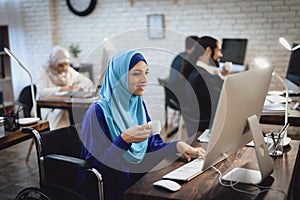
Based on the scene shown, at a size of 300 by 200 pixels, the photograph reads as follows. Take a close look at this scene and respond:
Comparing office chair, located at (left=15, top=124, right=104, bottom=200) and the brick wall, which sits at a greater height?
the brick wall

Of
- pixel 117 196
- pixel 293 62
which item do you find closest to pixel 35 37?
pixel 293 62

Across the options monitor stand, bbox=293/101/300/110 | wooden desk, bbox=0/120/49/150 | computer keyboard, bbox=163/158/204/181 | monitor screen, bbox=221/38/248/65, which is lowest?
wooden desk, bbox=0/120/49/150

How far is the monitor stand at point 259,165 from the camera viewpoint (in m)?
1.69

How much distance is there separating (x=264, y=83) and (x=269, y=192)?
1.57ft

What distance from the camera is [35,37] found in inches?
255

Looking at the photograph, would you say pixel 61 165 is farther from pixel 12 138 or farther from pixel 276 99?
pixel 276 99

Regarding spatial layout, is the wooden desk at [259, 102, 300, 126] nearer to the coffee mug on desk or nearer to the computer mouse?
the computer mouse

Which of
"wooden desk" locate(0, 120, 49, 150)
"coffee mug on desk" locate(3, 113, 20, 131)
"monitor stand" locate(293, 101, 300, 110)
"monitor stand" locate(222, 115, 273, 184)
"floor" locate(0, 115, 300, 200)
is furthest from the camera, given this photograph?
"floor" locate(0, 115, 300, 200)

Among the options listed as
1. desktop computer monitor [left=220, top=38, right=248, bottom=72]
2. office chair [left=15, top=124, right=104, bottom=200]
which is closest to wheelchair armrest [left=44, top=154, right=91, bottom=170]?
office chair [left=15, top=124, right=104, bottom=200]

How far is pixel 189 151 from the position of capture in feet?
6.72

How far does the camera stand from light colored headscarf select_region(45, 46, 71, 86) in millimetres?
4777

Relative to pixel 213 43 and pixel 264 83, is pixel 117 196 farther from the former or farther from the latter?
pixel 213 43

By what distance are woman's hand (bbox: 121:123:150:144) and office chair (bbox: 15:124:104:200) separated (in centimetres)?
23

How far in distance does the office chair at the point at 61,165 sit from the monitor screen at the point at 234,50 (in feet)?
10.6
